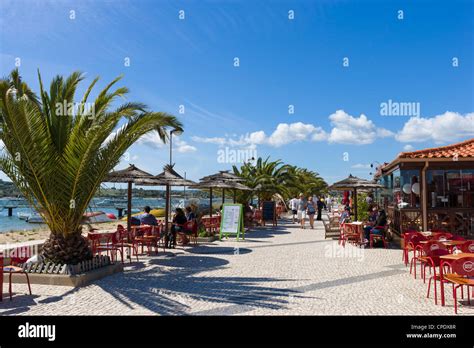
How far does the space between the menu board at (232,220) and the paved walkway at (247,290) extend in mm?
4251

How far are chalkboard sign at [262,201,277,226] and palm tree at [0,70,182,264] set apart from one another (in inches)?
546

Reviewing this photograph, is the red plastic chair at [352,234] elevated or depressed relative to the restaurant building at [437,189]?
depressed

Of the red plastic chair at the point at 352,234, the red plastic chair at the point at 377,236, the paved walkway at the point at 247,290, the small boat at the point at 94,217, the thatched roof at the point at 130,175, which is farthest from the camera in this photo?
the red plastic chair at the point at 352,234

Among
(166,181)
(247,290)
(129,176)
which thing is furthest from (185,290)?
(166,181)

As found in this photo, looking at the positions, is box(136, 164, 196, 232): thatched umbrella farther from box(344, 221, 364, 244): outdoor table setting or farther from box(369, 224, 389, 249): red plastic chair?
box(369, 224, 389, 249): red plastic chair

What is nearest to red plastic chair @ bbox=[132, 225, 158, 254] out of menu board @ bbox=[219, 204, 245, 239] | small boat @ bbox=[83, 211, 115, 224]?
small boat @ bbox=[83, 211, 115, 224]

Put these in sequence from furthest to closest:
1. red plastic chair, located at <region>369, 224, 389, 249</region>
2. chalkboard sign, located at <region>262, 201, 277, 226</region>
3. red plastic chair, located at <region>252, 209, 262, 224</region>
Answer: red plastic chair, located at <region>252, 209, 262, 224</region>
chalkboard sign, located at <region>262, 201, 277, 226</region>
red plastic chair, located at <region>369, 224, 389, 249</region>

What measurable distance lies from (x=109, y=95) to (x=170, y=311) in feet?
16.3

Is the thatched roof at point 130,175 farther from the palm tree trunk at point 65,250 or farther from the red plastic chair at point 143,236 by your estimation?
the palm tree trunk at point 65,250

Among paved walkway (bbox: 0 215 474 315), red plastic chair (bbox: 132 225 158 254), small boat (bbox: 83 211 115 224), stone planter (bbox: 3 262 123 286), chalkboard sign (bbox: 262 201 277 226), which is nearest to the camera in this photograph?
paved walkway (bbox: 0 215 474 315)

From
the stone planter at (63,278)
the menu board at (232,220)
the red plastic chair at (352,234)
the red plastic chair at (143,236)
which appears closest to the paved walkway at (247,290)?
the stone planter at (63,278)

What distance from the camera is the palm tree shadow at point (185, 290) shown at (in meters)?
6.10

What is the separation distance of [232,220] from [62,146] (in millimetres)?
8622

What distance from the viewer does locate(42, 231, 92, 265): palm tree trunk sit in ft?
26.0
